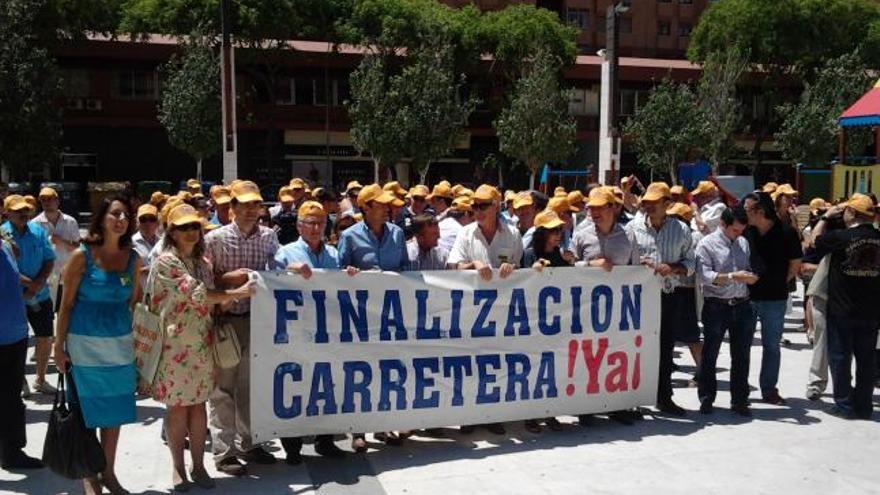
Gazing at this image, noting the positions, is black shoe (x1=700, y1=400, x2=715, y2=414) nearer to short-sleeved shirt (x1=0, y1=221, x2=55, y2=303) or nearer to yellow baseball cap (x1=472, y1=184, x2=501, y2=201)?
yellow baseball cap (x1=472, y1=184, x2=501, y2=201)

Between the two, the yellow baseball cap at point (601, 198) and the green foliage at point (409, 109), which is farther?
the green foliage at point (409, 109)

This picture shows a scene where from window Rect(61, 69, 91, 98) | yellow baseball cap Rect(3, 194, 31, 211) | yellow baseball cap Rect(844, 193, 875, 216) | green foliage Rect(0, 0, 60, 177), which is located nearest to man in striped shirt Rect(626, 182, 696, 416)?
yellow baseball cap Rect(844, 193, 875, 216)

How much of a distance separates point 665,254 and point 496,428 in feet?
6.63

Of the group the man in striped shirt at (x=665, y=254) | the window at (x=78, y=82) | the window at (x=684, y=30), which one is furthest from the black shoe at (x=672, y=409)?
the window at (x=684, y=30)

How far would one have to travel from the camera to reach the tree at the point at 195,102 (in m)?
32.8

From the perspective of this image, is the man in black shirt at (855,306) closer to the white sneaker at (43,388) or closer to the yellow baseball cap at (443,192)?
the yellow baseball cap at (443,192)

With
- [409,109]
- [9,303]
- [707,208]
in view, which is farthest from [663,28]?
[9,303]

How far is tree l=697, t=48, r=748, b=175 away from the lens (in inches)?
1496

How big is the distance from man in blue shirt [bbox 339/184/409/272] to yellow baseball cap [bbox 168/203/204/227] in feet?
4.22

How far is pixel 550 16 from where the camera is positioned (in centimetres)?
4178

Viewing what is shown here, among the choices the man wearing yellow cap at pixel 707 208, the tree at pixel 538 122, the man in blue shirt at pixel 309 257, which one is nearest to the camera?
the man in blue shirt at pixel 309 257

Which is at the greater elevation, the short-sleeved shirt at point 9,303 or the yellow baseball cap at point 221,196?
the yellow baseball cap at point 221,196

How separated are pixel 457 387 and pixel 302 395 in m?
1.17

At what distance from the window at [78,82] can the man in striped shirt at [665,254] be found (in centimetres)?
3751
